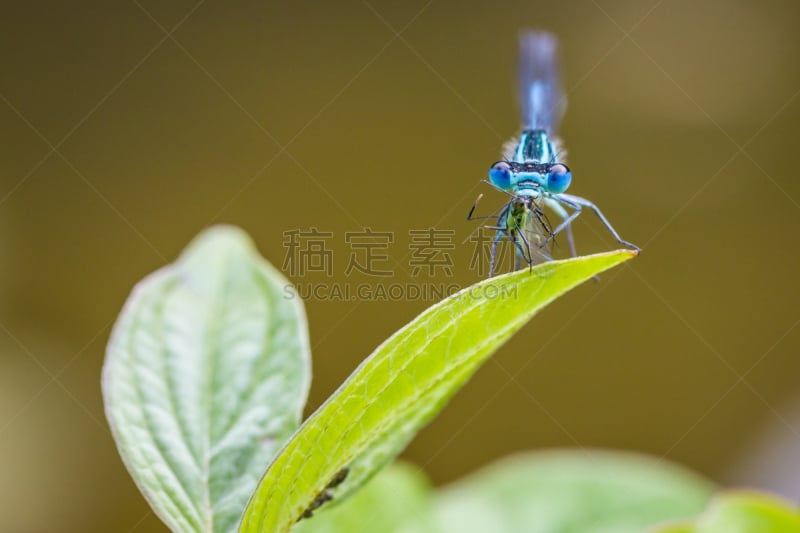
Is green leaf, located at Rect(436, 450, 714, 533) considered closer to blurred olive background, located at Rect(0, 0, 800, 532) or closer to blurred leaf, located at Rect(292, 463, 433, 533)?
blurred leaf, located at Rect(292, 463, 433, 533)

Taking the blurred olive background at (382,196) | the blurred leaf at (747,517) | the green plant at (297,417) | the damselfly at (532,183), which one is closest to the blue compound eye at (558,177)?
the damselfly at (532,183)

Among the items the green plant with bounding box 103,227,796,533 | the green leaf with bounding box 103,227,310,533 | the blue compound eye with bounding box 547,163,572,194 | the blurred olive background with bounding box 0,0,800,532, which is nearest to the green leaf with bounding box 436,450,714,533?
the green plant with bounding box 103,227,796,533

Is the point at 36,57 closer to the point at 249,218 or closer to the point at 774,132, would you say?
the point at 249,218

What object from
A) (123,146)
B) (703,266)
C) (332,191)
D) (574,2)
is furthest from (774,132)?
(123,146)

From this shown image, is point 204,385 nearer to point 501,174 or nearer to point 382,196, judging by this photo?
point 501,174

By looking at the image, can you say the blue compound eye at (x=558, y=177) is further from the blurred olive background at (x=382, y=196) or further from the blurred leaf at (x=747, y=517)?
the blurred olive background at (x=382, y=196)

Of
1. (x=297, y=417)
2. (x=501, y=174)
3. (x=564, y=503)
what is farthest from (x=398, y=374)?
(x=501, y=174)
